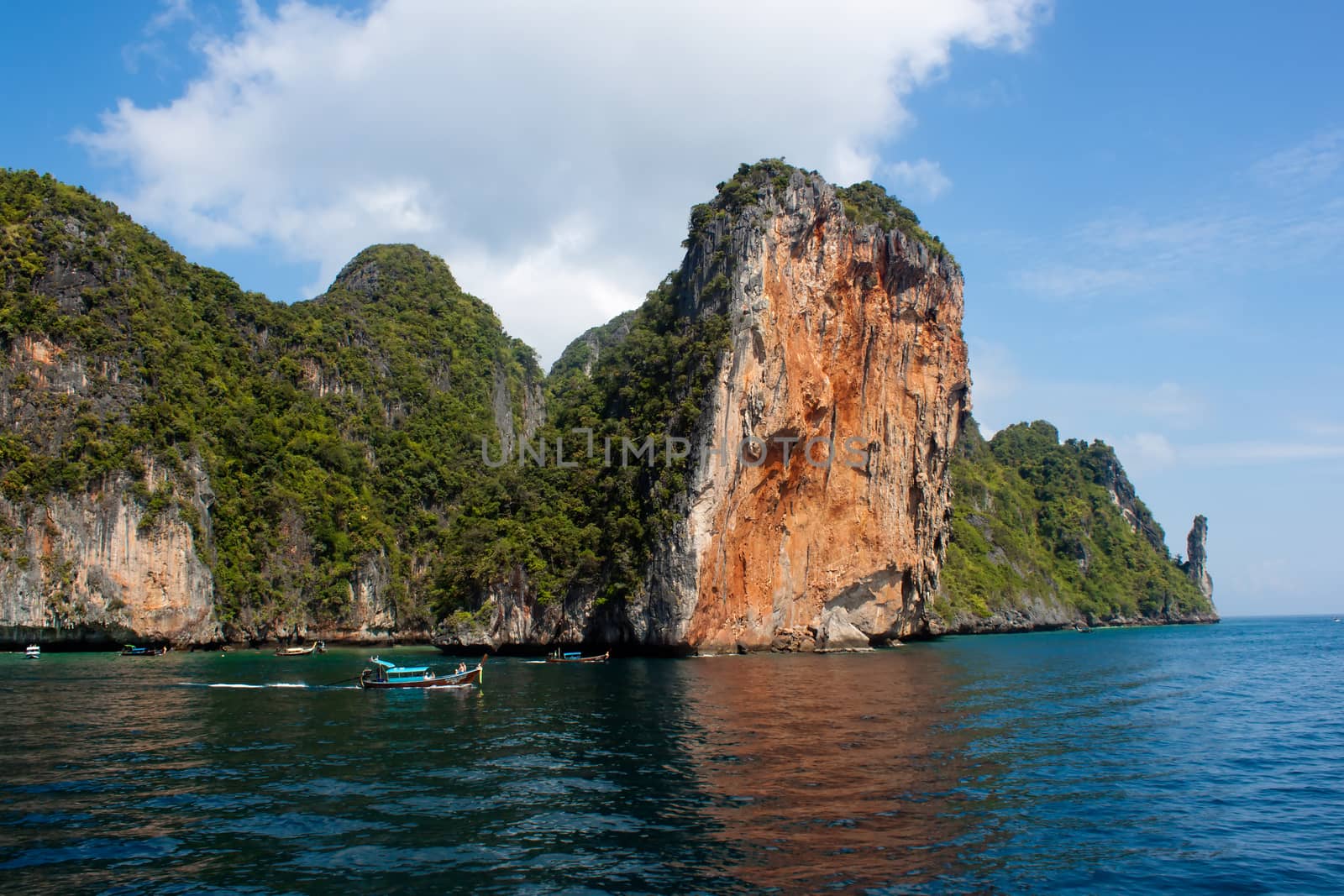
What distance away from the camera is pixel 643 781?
18.7 meters

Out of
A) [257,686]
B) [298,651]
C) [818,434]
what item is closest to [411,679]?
[257,686]

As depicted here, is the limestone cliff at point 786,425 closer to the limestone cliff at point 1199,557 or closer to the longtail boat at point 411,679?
the longtail boat at point 411,679

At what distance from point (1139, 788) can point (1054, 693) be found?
17.2 meters

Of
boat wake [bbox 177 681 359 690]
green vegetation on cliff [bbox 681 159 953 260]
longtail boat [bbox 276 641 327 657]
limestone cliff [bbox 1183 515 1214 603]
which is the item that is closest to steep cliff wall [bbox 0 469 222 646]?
longtail boat [bbox 276 641 327 657]

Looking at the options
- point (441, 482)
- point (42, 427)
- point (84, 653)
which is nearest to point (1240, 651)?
point (441, 482)

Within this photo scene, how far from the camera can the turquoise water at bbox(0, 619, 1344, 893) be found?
516 inches

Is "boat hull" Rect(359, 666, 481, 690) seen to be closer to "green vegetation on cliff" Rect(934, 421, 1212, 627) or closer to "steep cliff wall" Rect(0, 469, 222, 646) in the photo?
"steep cliff wall" Rect(0, 469, 222, 646)

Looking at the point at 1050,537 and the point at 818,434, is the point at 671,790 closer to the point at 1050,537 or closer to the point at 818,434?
the point at 818,434

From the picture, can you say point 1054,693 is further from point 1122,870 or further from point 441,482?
point 441,482

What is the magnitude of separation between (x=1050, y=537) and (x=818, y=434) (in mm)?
80033

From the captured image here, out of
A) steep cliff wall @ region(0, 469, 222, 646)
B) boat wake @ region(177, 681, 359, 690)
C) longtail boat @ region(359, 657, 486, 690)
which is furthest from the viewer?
steep cliff wall @ region(0, 469, 222, 646)

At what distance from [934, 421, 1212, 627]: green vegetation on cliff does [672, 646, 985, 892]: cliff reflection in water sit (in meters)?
68.5

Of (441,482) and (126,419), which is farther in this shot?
(441,482)

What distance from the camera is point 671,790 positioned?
701 inches
